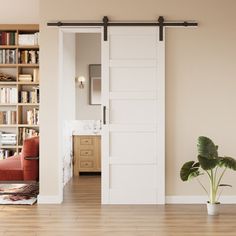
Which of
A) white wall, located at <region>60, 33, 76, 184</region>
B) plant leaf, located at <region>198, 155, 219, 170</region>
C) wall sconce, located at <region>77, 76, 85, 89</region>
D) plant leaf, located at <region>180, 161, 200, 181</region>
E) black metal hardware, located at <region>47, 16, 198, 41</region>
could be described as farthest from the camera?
wall sconce, located at <region>77, 76, 85, 89</region>

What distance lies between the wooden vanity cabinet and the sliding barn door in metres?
2.62

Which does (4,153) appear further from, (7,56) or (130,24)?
(130,24)

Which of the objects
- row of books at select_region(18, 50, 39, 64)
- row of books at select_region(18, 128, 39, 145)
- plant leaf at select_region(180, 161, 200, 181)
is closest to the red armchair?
plant leaf at select_region(180, 161, 200, 181)

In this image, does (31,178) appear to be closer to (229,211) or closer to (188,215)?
(188,215)

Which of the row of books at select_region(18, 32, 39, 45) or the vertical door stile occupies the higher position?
the row of books at select_region(18, 32, 39, 45)

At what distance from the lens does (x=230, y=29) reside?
5766mm

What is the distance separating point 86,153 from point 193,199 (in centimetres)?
302

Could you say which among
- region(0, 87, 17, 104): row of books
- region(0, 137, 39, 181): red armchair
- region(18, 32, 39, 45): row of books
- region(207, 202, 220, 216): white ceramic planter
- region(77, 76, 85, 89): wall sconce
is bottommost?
region(207, 202, 220, 216): white ceramic planter

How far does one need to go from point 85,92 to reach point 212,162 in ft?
14.2

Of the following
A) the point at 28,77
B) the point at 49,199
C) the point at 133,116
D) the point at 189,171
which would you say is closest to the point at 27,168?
the point at 49,199

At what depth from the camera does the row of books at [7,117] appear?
8.53 metres

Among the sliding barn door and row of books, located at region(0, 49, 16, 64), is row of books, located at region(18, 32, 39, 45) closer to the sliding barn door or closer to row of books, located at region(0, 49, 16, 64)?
row of books, located at region(0, 49, 16, 64)

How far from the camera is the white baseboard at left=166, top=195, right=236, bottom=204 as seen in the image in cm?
577

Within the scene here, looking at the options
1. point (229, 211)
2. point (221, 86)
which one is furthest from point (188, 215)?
point (221, 86)
